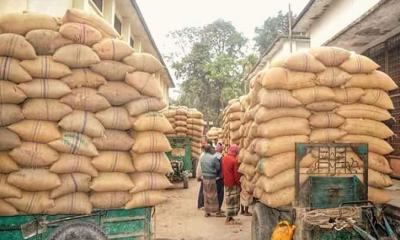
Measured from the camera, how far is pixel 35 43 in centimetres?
409

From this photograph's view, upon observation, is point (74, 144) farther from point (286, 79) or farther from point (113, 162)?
point (286, 79)

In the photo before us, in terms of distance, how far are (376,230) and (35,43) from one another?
13.0 feet

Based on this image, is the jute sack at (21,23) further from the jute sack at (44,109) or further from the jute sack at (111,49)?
the jute sack at (44,109)

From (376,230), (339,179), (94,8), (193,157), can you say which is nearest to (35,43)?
(339,179)

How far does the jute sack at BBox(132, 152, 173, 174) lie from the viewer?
4.34m

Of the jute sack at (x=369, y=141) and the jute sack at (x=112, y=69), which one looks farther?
the jute sack at (x=369, y=141)

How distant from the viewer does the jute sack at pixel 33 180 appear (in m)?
3.86

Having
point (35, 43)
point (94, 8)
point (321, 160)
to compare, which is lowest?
point (321, 160)

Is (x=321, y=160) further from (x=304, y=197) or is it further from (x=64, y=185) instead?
(x=64, y=185)

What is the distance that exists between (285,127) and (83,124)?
2.35 m

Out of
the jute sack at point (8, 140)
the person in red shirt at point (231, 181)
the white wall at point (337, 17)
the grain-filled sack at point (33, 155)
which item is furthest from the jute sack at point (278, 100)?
the white wall at point (337, 17)

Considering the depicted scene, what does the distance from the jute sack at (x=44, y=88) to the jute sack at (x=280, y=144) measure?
2.35 metres

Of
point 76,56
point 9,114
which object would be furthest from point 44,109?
point 76,56

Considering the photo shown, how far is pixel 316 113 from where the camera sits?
16.7 feet
